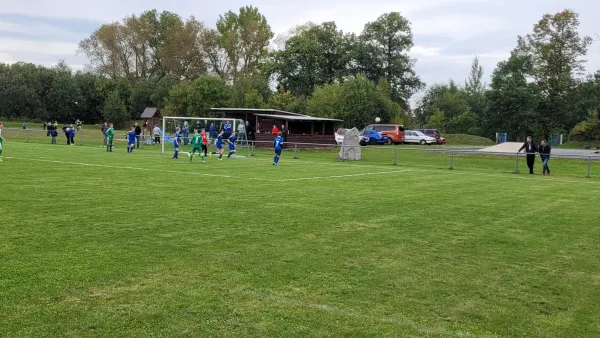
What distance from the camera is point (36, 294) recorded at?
5.71 metres

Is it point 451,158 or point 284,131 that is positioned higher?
point 284,131

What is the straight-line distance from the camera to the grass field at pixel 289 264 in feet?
17.5

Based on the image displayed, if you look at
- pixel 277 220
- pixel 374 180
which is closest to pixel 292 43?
pixel 374 180

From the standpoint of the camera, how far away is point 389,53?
8838cm

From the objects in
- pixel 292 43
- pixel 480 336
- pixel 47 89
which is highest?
pixel 292 43

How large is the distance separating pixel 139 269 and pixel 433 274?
146 inches

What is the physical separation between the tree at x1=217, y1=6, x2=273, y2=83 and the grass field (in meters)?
75.6

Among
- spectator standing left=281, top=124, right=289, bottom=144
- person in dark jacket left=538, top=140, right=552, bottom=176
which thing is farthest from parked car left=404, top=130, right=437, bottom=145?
person in dark jacket left=538, top=140, right=552, bottom=176

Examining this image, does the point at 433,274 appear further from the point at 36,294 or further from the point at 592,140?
the point at 592,140

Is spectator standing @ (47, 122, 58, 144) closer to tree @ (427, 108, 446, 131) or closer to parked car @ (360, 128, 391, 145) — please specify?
parked car @ (360, 128, 391, 145)

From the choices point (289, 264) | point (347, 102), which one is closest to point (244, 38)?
point (347, 102)

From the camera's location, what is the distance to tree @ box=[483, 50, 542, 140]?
229ft

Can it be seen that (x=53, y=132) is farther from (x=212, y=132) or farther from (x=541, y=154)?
(x=541, y=154)

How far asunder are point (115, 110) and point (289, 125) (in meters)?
42.8
